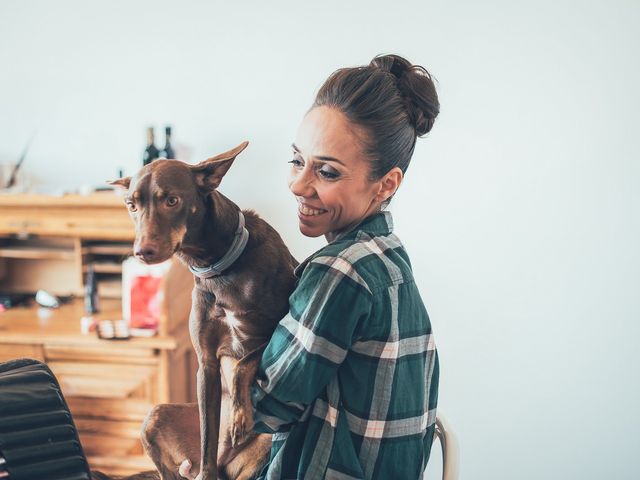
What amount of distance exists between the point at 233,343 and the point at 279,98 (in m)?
1.81

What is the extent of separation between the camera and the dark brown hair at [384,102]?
1095 mm

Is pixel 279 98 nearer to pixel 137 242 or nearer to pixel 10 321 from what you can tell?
pixel 10 321

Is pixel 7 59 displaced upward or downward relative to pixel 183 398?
upward

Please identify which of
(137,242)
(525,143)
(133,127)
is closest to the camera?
(137,242)

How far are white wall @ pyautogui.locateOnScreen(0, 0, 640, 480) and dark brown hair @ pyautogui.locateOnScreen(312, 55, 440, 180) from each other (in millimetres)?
1464

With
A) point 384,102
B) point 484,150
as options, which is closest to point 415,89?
point 384,102

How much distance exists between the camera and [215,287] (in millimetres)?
1147

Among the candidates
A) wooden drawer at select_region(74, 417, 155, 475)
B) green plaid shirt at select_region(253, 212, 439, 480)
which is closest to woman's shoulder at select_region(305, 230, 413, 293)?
green plaid shirt at select_region(253, 212, 439, 480)

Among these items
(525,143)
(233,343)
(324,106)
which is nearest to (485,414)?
(525,143)

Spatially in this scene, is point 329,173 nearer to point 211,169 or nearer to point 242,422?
point 211,169

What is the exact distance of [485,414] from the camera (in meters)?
2.71

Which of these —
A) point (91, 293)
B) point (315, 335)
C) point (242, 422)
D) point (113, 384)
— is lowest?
point (113, 384)

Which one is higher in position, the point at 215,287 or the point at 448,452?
the point at 215,287

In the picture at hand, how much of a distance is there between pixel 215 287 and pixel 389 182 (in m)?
0.41
